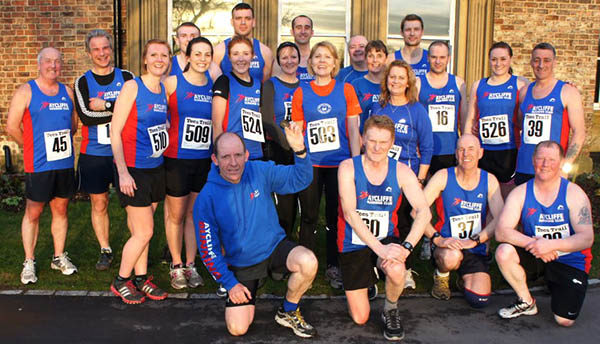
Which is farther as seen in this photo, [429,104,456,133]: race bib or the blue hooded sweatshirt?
[429,104,456,133]: race bib

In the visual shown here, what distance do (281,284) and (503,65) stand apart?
3021mm

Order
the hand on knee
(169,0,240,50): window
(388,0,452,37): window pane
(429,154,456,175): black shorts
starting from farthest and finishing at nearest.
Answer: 1. (388,0,452,37): window pane
2. (169,0,240,50): window
3. (429,154,456,175): black shorts
4. the hand on knee

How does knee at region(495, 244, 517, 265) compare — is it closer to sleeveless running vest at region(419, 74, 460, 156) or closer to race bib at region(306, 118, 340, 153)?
sleeveless running vest at region(419, 74, 460, 156)

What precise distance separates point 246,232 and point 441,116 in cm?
249

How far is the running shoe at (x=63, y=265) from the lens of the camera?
211 inches

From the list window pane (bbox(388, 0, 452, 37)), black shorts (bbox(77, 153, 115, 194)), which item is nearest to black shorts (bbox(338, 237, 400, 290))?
black shorts (bbox(77, 153, 115, 194))

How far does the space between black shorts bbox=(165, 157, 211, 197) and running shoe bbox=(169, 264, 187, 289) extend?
682 millimetres

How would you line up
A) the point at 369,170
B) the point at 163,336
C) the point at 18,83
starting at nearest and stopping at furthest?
1. the point at 163,336
2. the point at 369,170
3. the point at 18,83

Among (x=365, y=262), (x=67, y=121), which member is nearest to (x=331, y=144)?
(x=365, y=262)

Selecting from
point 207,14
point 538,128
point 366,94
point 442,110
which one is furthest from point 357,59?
point 207,14

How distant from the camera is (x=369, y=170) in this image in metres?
4.36

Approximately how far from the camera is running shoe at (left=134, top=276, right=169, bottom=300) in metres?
4.75

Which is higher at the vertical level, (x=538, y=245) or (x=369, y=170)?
(x=369, y=170)

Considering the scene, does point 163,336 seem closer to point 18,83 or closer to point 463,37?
point 18,83
